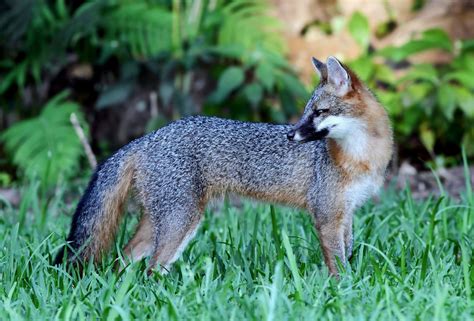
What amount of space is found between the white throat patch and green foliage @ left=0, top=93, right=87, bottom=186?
379 cm

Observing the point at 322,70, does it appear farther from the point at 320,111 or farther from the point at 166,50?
the point at 166,50

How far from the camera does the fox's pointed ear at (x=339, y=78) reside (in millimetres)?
5508

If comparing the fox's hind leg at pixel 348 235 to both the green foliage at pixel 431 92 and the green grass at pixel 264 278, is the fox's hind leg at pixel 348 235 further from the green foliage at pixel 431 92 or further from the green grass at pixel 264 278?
the green foliage at pixel 431 92

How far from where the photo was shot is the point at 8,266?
17.3ft

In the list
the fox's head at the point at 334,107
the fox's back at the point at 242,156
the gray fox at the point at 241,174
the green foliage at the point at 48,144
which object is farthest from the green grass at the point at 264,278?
the green foliage at the point at 48,144

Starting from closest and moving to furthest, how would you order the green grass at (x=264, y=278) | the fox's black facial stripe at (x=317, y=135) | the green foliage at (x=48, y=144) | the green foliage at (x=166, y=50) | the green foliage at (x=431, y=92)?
the green grass at (x=264, y=278), the fox's black facial stripe at (x=317, y=135), the green foliage at (x=48, y=144), the green foliage at (x=431, y=92), the green foliage at (x=166, y=50)

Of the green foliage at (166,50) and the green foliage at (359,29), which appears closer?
the green foliage at (166,50)

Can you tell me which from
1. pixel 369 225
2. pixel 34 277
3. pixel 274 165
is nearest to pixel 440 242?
pixel 369 225

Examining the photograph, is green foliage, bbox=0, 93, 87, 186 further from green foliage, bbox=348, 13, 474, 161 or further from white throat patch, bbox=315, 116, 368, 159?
white throat patch, bbox=315, 116, 368, 159

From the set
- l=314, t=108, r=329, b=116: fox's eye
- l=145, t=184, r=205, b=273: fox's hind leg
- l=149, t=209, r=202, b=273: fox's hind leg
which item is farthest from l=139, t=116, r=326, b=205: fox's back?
l=314, t=108, r=329, b=116: fox's eye

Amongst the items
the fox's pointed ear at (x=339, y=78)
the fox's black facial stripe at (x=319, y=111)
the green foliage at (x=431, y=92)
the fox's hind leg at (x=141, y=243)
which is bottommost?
the green foliage at (x=431, y=92)

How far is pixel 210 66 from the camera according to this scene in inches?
425

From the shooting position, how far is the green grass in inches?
170

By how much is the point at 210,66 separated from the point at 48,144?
2.42m
